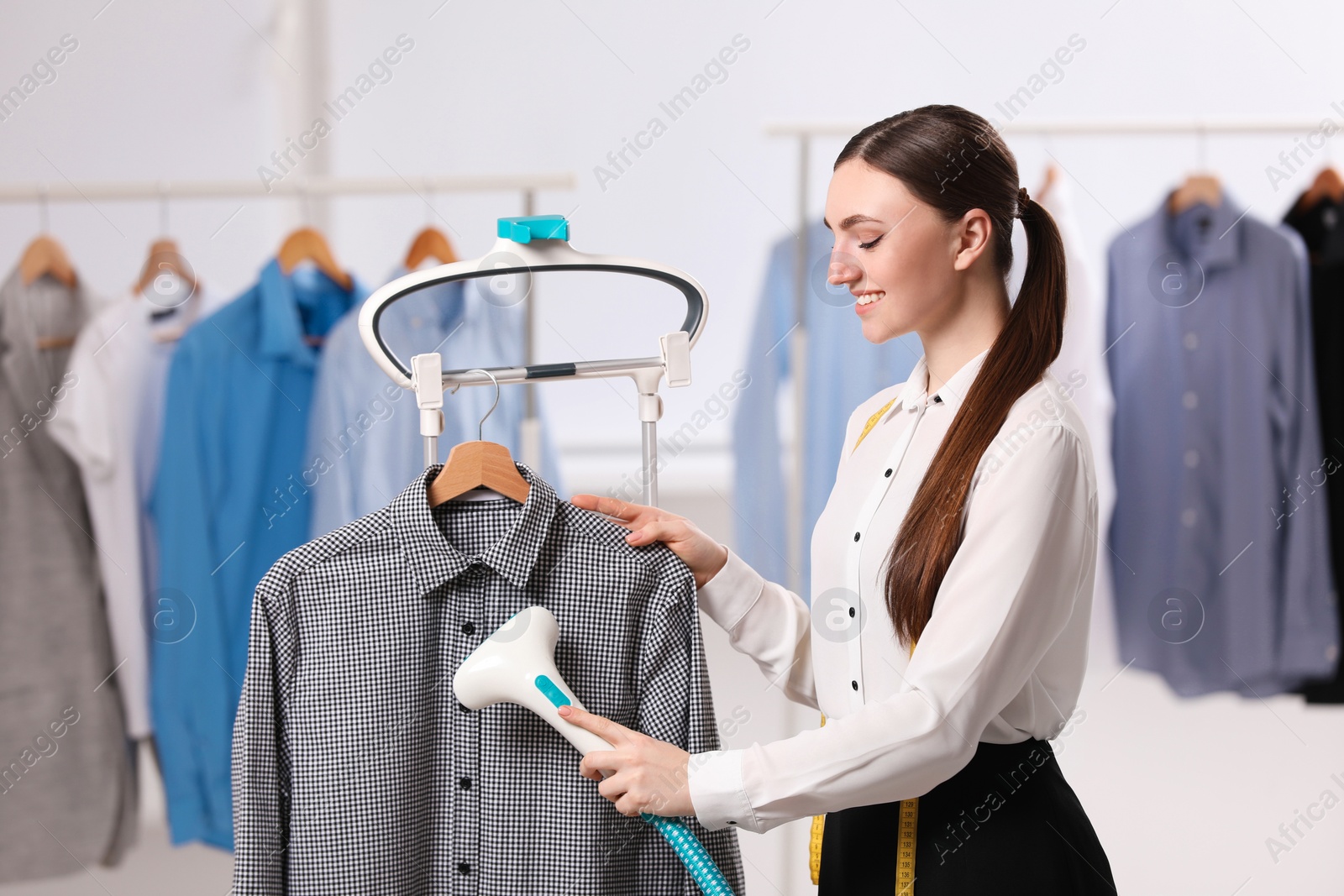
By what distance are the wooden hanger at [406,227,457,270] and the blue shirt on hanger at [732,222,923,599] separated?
632mm

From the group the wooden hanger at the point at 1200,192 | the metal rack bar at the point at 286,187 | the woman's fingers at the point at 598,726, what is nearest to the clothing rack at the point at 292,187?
the metal rack bar at the point at 286,187

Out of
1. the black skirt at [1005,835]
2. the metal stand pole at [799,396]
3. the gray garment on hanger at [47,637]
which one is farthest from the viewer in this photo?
the metal stand pole at [799,396]

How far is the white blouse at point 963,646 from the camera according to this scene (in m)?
1.02

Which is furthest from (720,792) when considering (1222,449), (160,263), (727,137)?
(727,137)

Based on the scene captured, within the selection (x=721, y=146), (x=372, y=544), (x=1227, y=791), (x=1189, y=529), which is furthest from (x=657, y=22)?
(x=1227, y=791)

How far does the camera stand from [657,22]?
263 cm

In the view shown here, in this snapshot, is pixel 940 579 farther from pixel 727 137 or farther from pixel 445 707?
pixel 727 137

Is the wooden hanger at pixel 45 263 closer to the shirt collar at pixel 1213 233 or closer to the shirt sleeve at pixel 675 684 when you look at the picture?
the shirt sleeve at pixel 675 684

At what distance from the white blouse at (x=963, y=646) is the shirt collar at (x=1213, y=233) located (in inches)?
50.7

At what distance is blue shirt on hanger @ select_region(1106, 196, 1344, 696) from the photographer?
7.25ft

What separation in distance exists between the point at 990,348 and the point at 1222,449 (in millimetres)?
1320

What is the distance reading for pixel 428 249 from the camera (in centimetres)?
197

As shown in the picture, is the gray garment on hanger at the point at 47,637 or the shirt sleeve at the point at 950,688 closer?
the shirt sleeve at the point at 950,688

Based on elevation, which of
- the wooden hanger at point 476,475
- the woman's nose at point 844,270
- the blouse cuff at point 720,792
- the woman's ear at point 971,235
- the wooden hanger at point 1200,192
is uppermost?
the wooden hanger at point 1200,192
